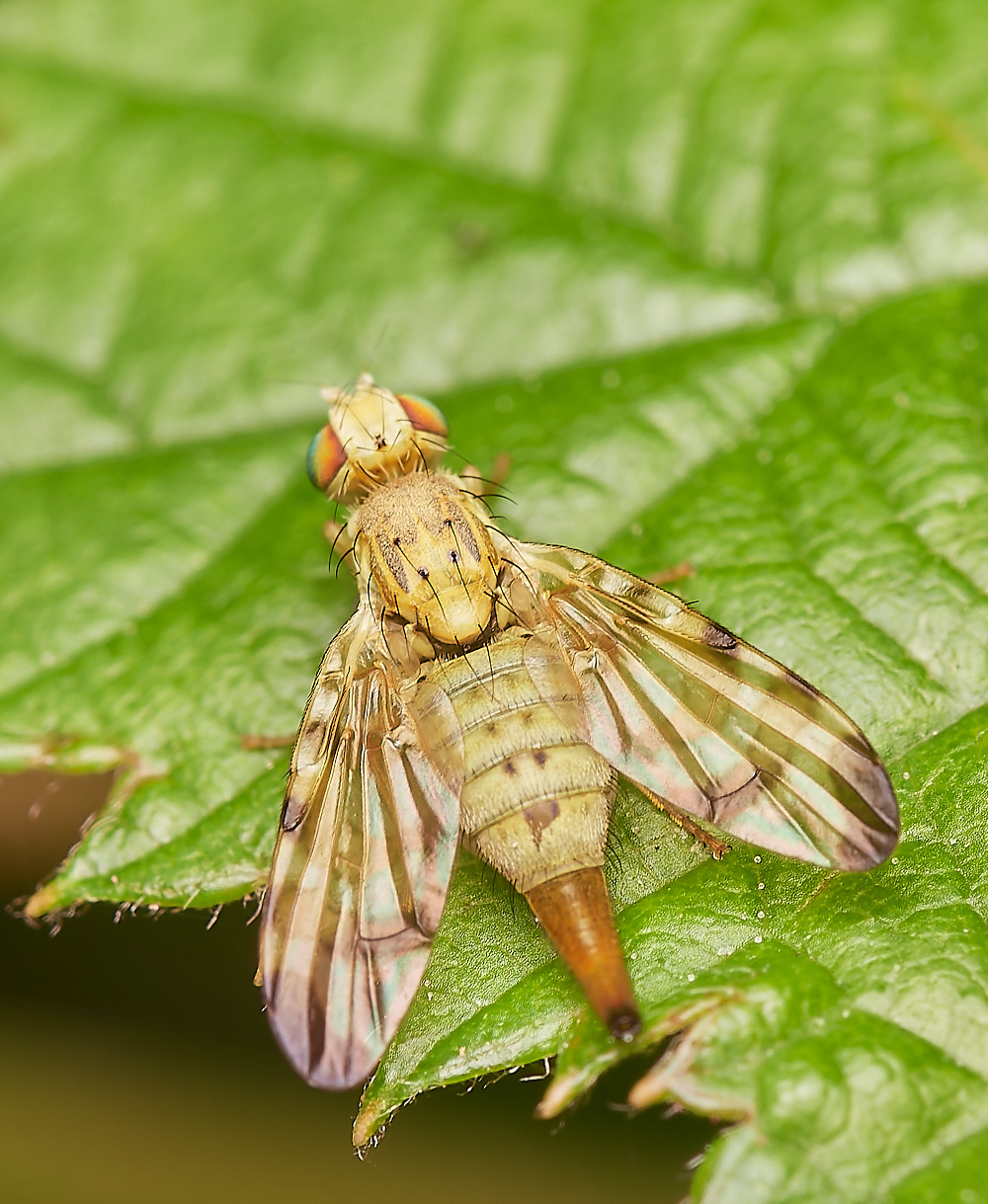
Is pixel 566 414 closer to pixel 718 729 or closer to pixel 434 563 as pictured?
pixel 434 563

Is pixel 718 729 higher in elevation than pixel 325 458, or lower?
lower

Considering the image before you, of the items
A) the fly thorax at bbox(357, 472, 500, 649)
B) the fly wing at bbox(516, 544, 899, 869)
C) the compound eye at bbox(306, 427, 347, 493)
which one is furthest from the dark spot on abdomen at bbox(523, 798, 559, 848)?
the compound eye at bbox(306, 427, 347, 493)

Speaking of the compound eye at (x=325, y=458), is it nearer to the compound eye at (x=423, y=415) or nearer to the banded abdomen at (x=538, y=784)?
the compound eye at (x=423, y=415)

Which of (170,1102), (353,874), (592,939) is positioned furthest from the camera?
(170,1102)

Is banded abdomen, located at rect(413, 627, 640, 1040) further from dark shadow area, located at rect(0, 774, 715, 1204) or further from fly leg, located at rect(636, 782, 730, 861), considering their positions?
dark shadow area, located at rect(0, 774, 715, 1204)

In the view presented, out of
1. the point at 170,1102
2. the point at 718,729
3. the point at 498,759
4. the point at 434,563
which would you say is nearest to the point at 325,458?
the point at 434,563

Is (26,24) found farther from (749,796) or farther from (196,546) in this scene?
(749,796)

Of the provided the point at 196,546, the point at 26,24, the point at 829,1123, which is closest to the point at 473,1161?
the point at 829,1123
